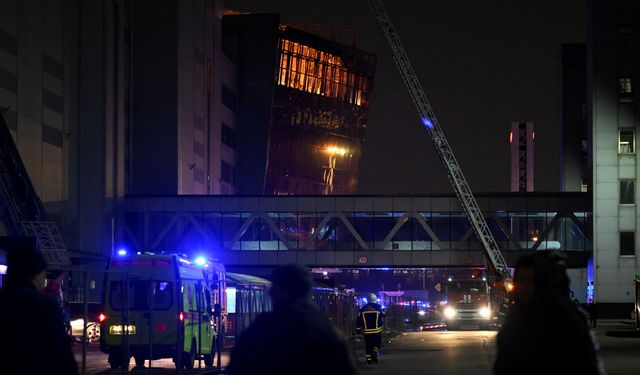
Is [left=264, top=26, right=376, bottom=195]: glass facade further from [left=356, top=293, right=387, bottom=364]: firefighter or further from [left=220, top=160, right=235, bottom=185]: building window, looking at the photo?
[left=356, top=293, right=387, bottom=364]: firefighter

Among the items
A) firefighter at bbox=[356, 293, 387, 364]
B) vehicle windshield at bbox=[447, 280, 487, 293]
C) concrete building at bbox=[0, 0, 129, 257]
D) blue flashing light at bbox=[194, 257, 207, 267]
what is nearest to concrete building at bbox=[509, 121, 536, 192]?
concrete building at bbox=[0, 0, 129, 257]

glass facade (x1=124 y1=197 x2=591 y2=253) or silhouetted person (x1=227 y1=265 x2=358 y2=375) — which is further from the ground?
glass facade (x1=124 y1=197 x2=591 y2=253)

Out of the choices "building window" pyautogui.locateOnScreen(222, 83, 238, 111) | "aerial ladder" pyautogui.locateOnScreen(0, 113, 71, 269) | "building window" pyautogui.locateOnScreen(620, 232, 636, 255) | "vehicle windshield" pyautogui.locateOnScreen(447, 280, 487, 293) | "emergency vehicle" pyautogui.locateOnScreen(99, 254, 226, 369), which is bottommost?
"vehicle windshield" pyautogui.locateOnScreen(447, 280, 487, 293)

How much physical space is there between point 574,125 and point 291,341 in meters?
120

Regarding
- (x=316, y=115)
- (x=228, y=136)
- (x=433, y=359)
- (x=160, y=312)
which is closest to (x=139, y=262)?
(x=160, y=312)

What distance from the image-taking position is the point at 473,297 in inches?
2601

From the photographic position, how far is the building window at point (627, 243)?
80.9 m

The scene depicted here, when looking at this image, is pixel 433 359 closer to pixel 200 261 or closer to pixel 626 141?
pixel 200 261

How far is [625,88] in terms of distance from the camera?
82875 millimetres

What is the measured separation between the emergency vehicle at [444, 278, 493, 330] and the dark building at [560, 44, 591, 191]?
5922 centimetres

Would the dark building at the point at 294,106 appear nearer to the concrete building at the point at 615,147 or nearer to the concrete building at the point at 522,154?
the concrete building at the point at 522,154

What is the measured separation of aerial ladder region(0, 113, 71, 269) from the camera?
60.2m

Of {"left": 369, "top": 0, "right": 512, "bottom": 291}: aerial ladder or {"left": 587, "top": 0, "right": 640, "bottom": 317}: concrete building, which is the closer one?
{"left": 587, "top": 0, "right": 640, "bottom": 317}: concrete building

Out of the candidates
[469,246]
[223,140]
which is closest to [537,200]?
[469,246]
